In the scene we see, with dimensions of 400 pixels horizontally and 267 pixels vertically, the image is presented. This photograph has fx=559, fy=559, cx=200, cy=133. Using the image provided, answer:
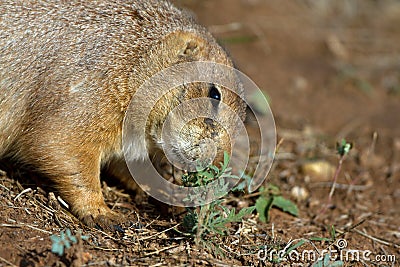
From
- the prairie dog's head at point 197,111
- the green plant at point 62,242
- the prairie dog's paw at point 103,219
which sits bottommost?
the prairie dog's paw at point 103,219

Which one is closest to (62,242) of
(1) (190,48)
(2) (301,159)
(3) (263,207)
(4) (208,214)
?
(4) (208,214)

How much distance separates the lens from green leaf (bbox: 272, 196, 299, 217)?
16.5ft

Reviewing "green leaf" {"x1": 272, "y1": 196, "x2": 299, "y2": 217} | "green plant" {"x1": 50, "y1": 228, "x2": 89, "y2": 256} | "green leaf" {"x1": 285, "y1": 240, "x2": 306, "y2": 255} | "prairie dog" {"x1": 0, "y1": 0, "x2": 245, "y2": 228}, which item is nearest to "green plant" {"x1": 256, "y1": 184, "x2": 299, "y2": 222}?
"green leaf" {"x1": 272, "y1": 196, "x2": 299, "y2": 217}

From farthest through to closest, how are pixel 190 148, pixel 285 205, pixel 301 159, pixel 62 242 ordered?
pixel 301 159 → pixel 285 205 → pixel 190 148 → pixel 62 242

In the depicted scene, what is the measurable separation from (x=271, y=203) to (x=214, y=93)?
1301 millimetres

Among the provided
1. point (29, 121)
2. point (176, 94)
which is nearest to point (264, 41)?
point (176, 94)

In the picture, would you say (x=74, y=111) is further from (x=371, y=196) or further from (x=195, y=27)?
(x=371, y=196)

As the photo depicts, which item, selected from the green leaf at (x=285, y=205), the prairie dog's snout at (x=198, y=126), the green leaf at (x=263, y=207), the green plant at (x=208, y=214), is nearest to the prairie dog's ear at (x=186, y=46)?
the prairie dog's snout at (x=198, y=126)

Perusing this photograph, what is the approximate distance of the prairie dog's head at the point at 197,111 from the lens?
4.04m

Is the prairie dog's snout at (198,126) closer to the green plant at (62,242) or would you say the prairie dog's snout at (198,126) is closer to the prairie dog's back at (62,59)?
the prairie dog's back at (62,59)

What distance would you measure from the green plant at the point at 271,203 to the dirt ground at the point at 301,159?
A: 0.21 feet

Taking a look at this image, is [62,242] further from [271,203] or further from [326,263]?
[271,203]

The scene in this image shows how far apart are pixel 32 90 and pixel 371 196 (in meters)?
3.58

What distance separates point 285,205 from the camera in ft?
16.7
